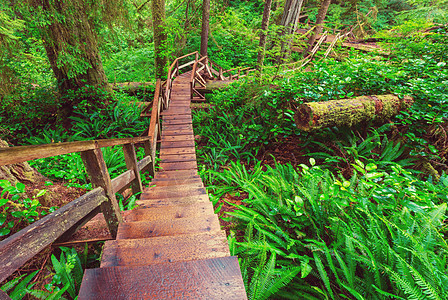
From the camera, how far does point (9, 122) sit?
5.47 metres

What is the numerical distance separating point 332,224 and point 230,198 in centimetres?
182

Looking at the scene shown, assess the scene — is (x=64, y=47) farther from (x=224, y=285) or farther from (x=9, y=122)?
(x=224, y=285)

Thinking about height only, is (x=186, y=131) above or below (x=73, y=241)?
below

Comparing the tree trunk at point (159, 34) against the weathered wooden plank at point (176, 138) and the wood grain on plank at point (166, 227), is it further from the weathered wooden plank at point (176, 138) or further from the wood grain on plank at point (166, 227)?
the wood grain on plank at point (166, 227)

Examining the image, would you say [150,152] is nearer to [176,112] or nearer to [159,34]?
[176,112]

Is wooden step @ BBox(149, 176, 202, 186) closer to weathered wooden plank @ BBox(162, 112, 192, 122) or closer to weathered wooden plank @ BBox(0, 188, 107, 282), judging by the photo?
weathered wooden plank @ BBox(0, 188, 107, 282)

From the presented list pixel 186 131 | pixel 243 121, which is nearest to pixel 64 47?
pixel 186 131

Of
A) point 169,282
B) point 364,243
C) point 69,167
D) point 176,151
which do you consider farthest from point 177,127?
point 364,243

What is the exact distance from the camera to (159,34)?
909 cm

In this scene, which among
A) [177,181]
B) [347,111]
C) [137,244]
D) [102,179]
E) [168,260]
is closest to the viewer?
[168,260]

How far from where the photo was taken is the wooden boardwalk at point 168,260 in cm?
98

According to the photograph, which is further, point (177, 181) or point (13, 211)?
point (177, 181)

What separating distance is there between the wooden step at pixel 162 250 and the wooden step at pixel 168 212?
23.8 inches

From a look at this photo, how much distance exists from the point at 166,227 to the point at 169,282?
851mm
